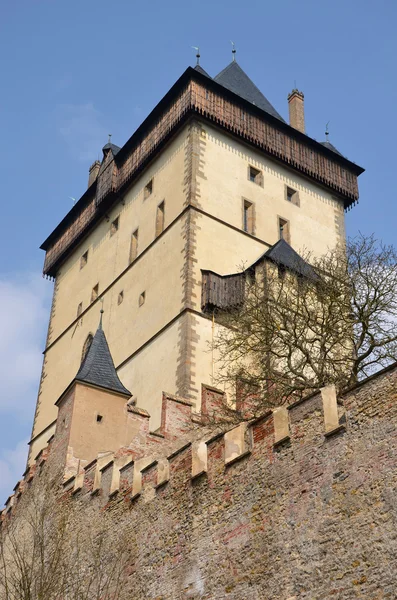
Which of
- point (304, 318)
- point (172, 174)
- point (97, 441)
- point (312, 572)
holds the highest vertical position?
point (172, 174)

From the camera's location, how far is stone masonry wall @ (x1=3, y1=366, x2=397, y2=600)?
8539 millimetres

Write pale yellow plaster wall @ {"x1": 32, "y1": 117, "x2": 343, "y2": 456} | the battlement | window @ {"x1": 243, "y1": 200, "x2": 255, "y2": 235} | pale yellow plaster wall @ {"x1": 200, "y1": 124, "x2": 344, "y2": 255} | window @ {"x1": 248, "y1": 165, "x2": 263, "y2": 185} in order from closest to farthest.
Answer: the battlement
pale yellow plaster wall @ {"x1": 32, "y1": 117, "x2": 343, "y2": 456}
pale yellow plaster wall @ {"x1": 200, "y1": 124, "x2": 344, "y2": 255}
window @ {"x1": 243, "y1": 200, "x2": 255, "y2": 235}
window @ {"x1": 248, "y1": 165, "x2": 263, "y2": 185}

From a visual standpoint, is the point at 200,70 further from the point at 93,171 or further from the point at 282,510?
the point at 282,510

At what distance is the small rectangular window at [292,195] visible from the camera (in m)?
27.4

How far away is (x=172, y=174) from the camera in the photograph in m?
25.7

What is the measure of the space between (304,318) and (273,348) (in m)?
1.30

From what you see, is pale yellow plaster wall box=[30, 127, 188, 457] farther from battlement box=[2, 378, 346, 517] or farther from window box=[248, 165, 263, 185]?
battlement box=[2, 378, 346, 517]

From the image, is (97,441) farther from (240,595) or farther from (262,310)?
(240,595)

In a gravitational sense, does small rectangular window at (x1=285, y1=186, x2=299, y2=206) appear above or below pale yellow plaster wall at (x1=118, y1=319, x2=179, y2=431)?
above

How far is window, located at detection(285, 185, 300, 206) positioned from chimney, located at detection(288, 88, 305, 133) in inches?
124

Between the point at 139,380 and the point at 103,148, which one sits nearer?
the point at 139,380

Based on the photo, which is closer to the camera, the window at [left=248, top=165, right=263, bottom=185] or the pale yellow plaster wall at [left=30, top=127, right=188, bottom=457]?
the pale yellow plaster wall at [left=30, top=127, right=188, bottom=457]

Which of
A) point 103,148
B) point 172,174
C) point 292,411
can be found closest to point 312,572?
point 292,411

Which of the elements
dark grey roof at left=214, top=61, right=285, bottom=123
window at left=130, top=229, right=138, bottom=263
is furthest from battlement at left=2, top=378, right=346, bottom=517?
dark grey roof at left=214, top=61, right=285, bottom=123
